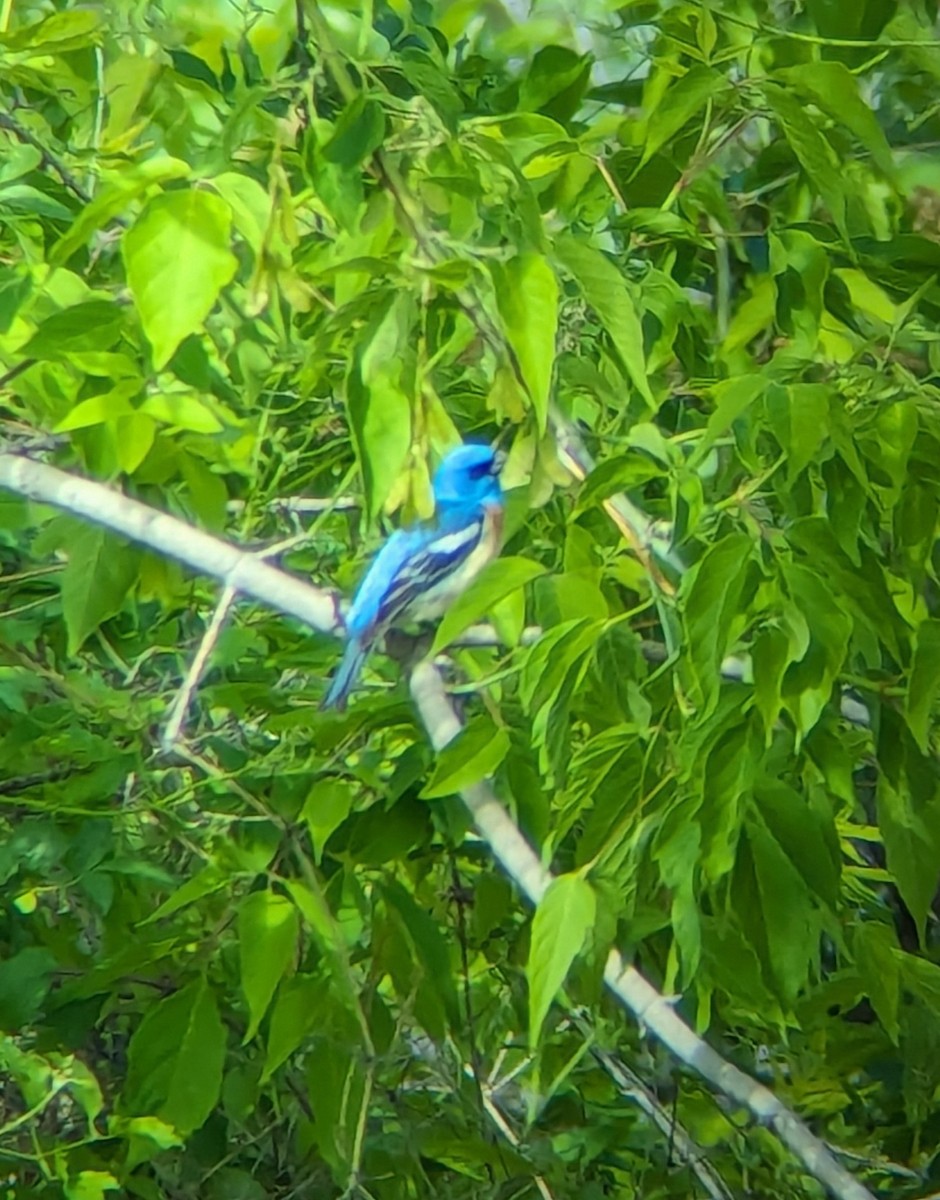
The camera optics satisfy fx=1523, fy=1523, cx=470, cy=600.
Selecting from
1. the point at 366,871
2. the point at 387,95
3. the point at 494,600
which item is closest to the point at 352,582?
the point at 366,871

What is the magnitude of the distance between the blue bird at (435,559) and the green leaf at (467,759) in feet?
0.47

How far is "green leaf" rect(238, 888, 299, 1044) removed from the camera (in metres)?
0.88

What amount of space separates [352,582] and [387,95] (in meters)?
0.48

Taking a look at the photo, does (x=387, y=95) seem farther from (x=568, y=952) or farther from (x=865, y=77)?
(x=865, y=77)

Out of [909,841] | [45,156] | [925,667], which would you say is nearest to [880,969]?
[909,841]

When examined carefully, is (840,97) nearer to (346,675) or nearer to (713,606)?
(713,606)

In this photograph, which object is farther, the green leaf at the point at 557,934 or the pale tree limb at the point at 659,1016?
the pale tree limb at the point at 659,1016

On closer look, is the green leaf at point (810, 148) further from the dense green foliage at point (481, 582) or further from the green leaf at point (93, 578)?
the green leaf at point (93, 578)

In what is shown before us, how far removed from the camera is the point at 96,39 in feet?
2.71

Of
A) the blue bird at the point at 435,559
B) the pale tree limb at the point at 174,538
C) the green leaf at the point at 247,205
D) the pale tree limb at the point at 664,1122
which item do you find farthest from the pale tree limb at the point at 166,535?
the pale tree limb at the point at 664,1122

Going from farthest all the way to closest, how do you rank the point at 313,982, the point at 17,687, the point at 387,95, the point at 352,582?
the point at 17,687 → the point at 352,582 → the point at 313,982 → the point at 387,95

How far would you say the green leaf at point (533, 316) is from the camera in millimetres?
592

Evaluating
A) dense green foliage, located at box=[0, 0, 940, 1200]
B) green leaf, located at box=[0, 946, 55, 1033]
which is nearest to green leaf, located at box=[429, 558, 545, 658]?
dense green foliage, located at box=[0, 0, 940, 1200]

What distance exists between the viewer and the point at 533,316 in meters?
0.59
